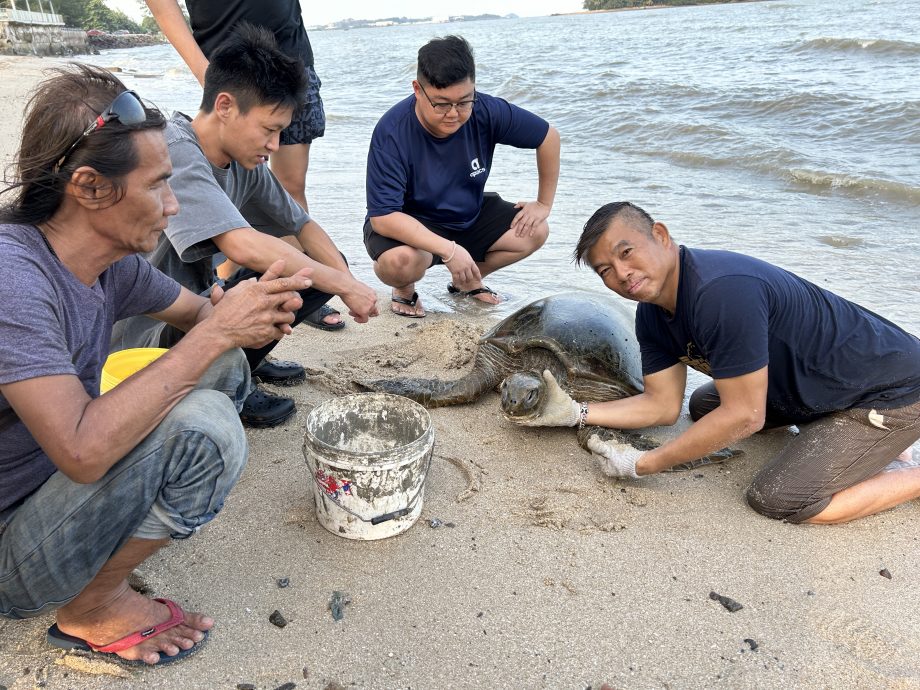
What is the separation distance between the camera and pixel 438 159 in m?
3.42

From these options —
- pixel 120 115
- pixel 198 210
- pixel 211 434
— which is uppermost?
pixel 120 115

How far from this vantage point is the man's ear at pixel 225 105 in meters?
2.11

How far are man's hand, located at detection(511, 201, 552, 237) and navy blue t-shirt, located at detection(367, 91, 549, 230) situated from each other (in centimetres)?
24

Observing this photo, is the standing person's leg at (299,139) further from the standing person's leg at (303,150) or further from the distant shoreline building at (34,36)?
the distant shoreline building at (34,36)

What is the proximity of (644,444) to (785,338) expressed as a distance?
649 millimetres

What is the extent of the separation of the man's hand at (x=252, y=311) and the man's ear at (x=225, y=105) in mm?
865

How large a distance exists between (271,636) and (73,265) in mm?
951

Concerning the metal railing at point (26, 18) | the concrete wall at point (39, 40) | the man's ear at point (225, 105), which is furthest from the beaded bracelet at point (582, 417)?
the metal railing at point (26, 18)

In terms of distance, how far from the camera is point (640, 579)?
1846 millimetres

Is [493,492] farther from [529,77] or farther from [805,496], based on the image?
[529,77]

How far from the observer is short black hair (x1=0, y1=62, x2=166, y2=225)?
121cm

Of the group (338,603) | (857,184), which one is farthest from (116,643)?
(857,184)

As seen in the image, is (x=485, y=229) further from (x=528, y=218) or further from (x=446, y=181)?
(x=446, y=181)

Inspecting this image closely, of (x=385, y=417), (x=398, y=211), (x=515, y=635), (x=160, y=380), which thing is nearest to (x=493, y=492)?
(x=385, y=417)
